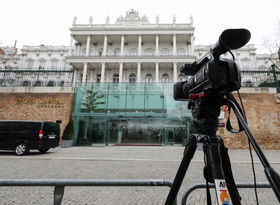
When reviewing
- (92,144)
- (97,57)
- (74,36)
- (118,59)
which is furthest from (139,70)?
(92,144)

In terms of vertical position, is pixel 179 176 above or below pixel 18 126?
below

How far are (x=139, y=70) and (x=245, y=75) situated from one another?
20203mm

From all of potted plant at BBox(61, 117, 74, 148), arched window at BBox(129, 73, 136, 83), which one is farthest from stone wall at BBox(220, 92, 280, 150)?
arched window at BBox(129, 73, 136, 83)

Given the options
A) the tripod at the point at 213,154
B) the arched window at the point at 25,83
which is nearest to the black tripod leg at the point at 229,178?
the tripod at the point at 213,154

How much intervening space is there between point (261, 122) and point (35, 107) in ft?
60.0

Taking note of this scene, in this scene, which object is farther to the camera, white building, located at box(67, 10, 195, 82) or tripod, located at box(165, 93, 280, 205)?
white building, located at box(67, 10, 195, 82)

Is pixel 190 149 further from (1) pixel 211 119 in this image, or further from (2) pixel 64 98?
(2) pixel 64 98

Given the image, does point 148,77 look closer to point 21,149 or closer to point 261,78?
point 261,78

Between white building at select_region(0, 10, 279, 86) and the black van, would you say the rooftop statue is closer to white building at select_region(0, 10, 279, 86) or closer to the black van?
white building at select_region(0, 10, 279, 86)

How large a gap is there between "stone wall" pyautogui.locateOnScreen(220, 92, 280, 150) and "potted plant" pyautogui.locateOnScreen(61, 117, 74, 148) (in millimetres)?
12079

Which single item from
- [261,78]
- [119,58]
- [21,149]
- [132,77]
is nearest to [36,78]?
[21,149]

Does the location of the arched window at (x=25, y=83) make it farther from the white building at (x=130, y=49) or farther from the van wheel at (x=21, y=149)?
the white building at (x=130, y=49)

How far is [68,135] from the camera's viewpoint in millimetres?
12148

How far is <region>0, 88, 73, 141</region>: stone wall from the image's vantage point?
12.7 meters
